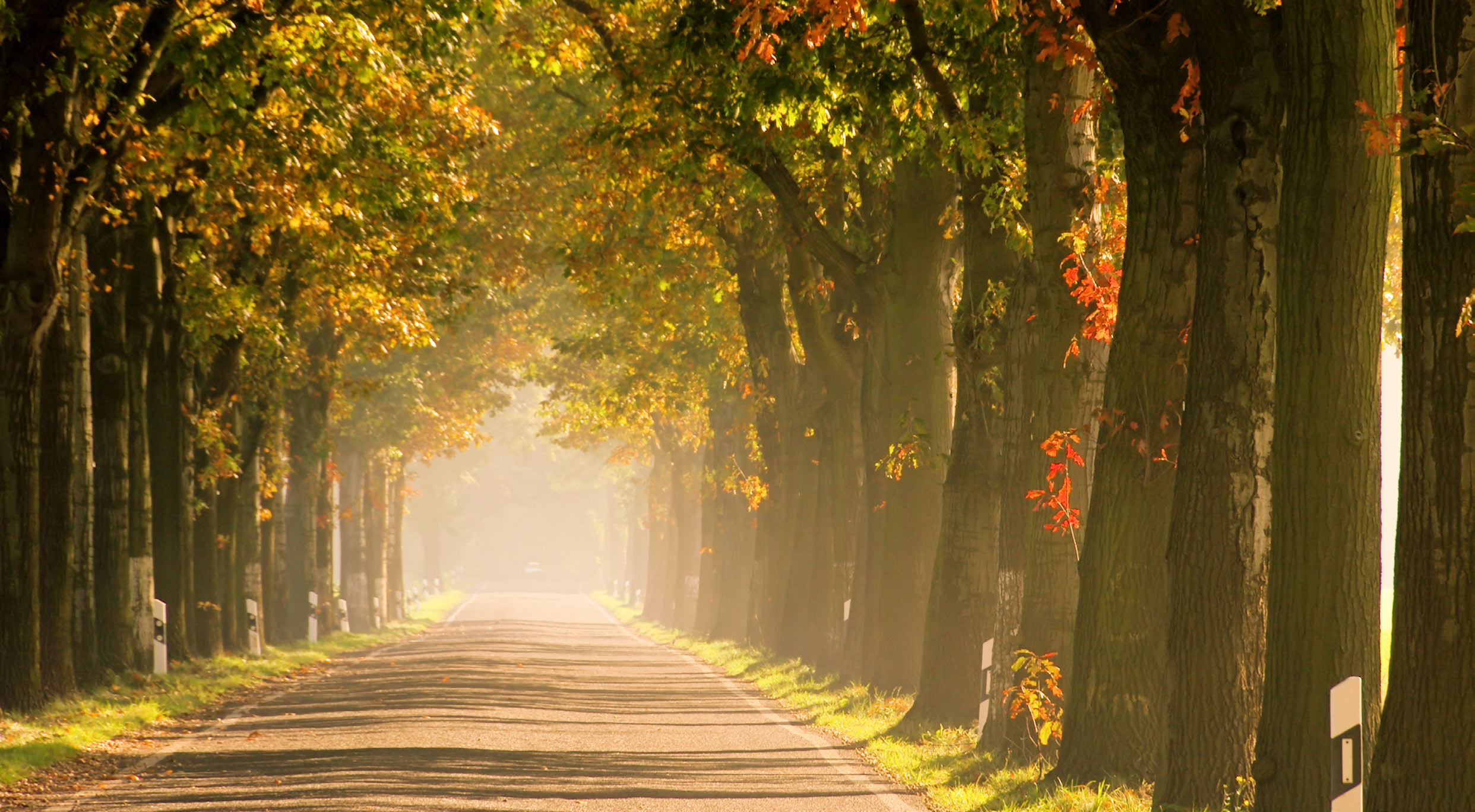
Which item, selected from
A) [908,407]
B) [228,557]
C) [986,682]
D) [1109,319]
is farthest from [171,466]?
[1109,319]

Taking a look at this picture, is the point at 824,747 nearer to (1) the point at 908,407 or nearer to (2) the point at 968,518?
(2) the point at 968,518

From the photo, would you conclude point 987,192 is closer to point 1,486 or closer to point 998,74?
point 998,74

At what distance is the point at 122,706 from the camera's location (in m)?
14.2

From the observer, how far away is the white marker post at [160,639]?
17156 millimetres

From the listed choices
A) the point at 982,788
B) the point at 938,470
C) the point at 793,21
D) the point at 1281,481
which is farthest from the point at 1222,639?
the point at 938,470

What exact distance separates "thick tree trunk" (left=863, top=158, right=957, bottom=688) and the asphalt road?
1.76 meters

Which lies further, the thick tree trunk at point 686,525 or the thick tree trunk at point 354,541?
the thick tree trunk at point 686,525

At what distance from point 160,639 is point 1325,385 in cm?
1409

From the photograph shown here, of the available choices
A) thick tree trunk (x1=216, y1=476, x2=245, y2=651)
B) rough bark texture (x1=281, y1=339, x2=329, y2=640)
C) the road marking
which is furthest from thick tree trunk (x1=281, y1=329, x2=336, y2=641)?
the road marking

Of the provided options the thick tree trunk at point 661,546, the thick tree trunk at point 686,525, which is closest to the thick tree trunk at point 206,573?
the thick tree trunk at point 686,525

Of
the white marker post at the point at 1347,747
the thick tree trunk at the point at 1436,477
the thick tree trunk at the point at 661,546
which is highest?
the thick tree trunk at the point at 1436,477

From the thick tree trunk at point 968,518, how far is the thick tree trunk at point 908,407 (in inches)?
56.8

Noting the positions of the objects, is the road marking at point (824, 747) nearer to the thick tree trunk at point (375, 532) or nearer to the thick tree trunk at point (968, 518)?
the thick tree trunk at point (968, 518)

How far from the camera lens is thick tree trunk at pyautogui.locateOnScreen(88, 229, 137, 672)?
51.1 ft
